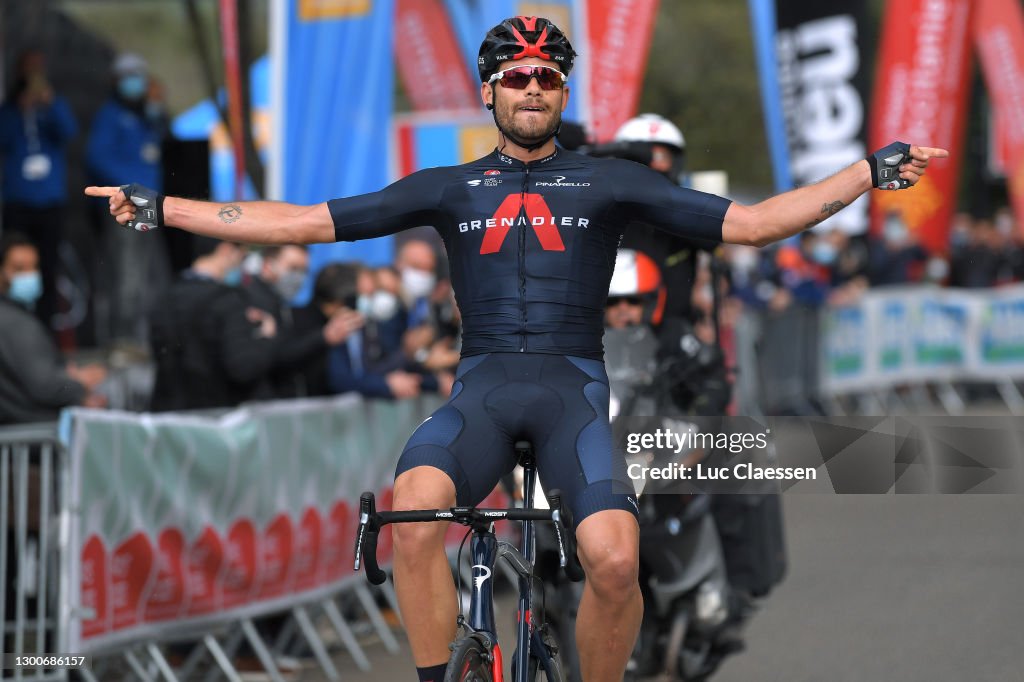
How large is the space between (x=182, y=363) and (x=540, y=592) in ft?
14.4

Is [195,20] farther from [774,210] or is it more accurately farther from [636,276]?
[774,210]

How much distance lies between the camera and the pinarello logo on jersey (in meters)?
6.25

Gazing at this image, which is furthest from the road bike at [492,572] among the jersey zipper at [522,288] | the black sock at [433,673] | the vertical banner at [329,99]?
the vertical banner at [329,99]

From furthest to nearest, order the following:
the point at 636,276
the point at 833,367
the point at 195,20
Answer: the point at 833,367 → the point at 195,20 → the point at 636,276

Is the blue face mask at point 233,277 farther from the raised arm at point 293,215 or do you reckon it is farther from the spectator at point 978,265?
the spectator at point 978,265

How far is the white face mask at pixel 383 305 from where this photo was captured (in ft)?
41.7

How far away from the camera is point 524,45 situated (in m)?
6.32

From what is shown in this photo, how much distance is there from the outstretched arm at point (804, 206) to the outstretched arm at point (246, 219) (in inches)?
54.1

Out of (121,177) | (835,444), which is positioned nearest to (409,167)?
(121,177)

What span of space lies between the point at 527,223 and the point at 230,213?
1.02m

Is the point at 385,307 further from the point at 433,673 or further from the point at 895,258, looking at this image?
the point at 895,258

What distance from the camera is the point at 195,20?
15.6m

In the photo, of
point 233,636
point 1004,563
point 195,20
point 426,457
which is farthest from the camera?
point 195,20

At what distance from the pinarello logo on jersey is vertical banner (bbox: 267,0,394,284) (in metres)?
7.01
